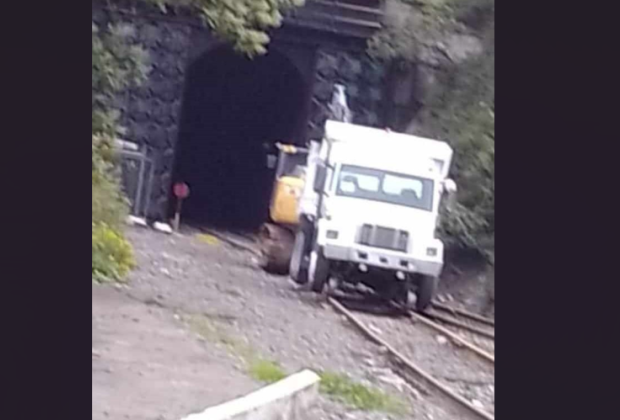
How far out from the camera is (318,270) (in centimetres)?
597

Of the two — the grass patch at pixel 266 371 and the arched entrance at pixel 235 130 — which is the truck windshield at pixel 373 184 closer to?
the arched entrance at pixel 235 130

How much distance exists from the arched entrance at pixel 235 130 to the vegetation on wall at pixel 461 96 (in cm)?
38

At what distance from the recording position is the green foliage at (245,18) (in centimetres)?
588

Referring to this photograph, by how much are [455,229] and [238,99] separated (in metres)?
0.89

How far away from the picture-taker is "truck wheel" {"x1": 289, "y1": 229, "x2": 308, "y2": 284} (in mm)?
5887

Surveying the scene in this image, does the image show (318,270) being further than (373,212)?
No

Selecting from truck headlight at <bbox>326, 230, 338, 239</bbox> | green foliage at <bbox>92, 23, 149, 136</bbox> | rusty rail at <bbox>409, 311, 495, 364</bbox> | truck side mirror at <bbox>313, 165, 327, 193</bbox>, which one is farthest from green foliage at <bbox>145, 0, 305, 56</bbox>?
rusty rail at <bbox>409, 311, 495, 364</bbox>

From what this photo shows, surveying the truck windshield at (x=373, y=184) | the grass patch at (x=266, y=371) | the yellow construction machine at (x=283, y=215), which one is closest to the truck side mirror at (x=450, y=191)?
the truck windshield at (x=373, y=184)

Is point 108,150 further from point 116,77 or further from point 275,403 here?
point 275,403

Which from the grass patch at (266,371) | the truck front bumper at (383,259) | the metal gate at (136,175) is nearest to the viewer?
the grass patch at (266,371)

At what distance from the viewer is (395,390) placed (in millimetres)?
5793

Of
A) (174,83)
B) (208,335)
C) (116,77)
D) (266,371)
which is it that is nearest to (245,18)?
(174,83)

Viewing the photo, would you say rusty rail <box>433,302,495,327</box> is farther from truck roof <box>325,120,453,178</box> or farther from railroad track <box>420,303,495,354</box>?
truck roof <box>325,120,453,178</box>

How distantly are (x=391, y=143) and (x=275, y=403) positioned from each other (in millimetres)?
1037
